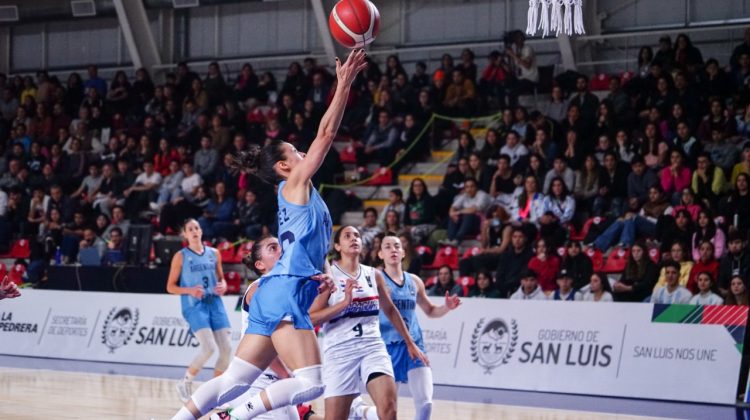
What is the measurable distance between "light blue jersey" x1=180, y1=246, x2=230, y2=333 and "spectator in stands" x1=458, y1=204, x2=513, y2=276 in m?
3.82

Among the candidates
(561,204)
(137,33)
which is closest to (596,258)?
(561,204)

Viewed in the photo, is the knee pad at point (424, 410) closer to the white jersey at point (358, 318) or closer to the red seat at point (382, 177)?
the white jersey at point (358, 318)

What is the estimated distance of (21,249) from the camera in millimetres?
18594

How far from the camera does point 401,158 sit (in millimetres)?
17594

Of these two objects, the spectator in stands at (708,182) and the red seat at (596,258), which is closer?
the spectator in stands at (708,182)

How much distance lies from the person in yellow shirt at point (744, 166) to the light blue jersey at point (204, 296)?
22.4 feet

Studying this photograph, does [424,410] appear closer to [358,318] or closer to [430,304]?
[358,318]

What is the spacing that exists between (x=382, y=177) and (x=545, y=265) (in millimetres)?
4820

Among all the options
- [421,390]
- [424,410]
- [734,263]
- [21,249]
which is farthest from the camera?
[21,249]

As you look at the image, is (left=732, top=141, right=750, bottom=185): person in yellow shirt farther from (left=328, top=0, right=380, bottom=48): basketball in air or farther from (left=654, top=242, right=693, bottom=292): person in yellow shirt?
(left=328, top=0, right=380, bottom=48): basketball in air

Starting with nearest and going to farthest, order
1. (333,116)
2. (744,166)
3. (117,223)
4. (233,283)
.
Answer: (333,116), (744,166), (233,283), (117,223)

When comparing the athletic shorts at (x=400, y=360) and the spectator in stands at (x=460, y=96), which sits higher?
the spectator in stands at (x=460, y=96)

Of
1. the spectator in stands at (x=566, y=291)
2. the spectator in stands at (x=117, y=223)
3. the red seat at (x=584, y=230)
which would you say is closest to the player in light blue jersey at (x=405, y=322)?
the spectator in stands at (x=566, y=291)

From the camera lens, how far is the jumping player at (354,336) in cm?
685
